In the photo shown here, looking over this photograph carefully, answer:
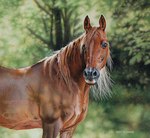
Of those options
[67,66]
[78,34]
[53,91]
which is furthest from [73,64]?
[78,34]

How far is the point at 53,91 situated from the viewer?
1725mm

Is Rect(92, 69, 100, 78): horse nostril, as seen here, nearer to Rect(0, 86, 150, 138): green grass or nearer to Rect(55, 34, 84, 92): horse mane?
Rect(55, 34, 84, 92): horse mane

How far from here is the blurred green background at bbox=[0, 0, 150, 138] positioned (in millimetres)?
2223

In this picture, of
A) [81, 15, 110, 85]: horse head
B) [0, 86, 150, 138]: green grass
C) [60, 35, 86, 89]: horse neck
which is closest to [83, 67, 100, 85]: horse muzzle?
[81, 15, 110, 85]: horse head

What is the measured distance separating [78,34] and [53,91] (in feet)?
1.97

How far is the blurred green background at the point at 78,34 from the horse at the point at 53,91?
0.45 m

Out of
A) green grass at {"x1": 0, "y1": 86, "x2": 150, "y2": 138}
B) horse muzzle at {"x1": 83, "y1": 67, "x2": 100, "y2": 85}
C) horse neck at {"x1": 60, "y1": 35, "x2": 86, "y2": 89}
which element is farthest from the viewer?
green grass at {"x1": 0, "y1": 86, "x2": 150, "y2": 138}

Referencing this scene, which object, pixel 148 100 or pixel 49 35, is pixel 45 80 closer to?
pixel 49 35

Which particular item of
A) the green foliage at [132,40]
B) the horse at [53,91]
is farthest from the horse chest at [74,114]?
the green foliage at [132,40]

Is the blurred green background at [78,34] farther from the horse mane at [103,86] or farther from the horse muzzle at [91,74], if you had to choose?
the horse muzzle at [91,74]

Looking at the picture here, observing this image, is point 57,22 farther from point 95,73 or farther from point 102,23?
point 95,73

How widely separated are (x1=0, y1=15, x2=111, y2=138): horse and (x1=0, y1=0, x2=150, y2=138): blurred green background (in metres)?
0.45

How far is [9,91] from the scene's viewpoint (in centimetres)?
174

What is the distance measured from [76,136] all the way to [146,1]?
88cm
